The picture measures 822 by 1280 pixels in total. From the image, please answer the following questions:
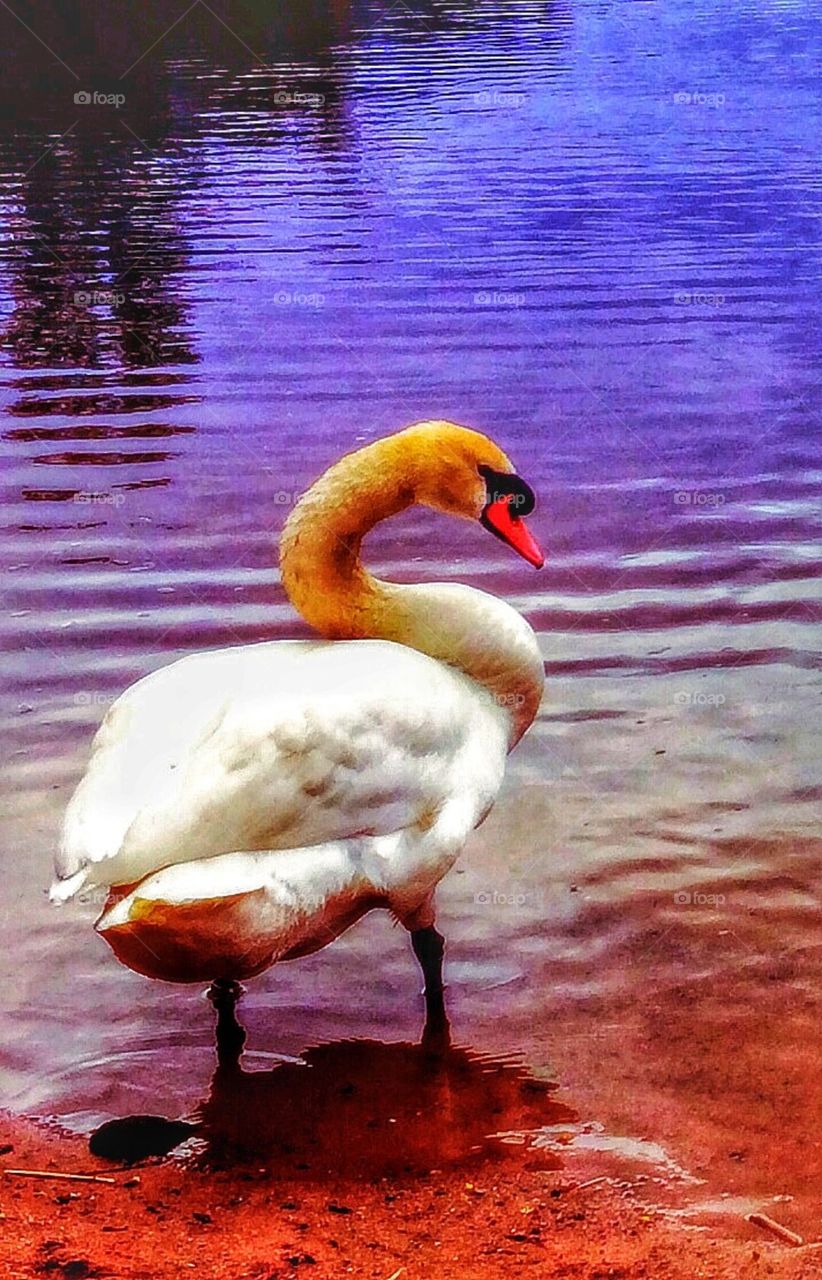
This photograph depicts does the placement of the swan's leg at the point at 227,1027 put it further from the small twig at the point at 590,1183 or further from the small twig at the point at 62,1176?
the small twig at the point at 590,1183

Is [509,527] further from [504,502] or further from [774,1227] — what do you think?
[774,1227]

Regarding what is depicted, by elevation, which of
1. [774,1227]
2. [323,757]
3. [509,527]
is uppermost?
[509,527]

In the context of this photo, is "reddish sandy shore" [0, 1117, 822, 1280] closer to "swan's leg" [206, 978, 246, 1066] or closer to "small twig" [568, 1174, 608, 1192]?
"small twig" [568, 1174, 608, 1192]

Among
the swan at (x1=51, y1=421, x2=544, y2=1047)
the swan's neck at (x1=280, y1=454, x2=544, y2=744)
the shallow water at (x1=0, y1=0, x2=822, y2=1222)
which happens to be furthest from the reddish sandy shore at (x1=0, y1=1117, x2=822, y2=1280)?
the swan's neck at (x1=280, y1=454, x2=544, y2=744)

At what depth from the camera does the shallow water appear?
200cm

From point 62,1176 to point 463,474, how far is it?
942mm

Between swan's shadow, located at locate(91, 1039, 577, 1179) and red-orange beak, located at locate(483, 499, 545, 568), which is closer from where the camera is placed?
swan's shadow, located at locate(91, 1039, 577, 1179)

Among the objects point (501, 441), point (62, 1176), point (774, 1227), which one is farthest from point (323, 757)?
point (501, 441)

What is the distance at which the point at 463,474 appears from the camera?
2021 millimetres

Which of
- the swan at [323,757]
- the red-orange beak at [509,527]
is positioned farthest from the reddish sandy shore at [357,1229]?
the red-orange beak at [509,527]

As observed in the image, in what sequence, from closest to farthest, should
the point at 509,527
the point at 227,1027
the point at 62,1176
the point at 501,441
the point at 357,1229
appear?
1. the point at 357,1229
2. the point at 62,1176
3. the point at 227,1027
4. the point at 509,527
5. the point at 501,441

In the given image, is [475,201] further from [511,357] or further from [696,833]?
[696,833]

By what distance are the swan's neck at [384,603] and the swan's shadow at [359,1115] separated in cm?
41

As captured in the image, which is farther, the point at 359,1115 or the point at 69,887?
the point at 359,1115
